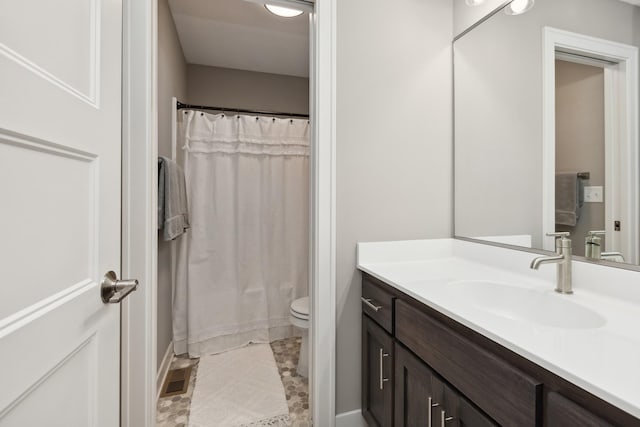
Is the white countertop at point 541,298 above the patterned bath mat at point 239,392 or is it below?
above

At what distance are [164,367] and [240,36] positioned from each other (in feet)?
7.92

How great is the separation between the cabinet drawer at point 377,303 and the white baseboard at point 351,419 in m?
0.51

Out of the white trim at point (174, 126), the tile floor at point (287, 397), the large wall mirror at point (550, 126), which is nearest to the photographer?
the large wall mirror at point (550, 126)

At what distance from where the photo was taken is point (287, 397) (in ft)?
5.62

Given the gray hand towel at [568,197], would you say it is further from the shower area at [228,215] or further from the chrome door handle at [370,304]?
the shower area at [228,215]

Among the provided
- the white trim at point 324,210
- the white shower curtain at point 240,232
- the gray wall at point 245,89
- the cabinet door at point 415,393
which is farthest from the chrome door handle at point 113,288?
the gray wall at point 245,89

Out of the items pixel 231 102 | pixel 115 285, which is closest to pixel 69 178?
pixel 115 285

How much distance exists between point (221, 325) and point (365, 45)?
7.04 ft

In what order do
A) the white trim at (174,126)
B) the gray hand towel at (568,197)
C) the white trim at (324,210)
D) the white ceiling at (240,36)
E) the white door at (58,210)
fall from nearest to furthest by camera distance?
the white door at (58,210), the gray hand towel at (568,197), the white trim at (324,210), the white ceiling at (240,36), the white trim at (174,126)

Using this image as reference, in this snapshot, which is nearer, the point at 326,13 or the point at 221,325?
the point at 326,13

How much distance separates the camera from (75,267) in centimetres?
63

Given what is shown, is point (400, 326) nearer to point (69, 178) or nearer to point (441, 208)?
point (441, 208)

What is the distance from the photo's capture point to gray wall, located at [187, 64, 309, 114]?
2.75 metres

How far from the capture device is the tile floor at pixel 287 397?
1.54 meters
